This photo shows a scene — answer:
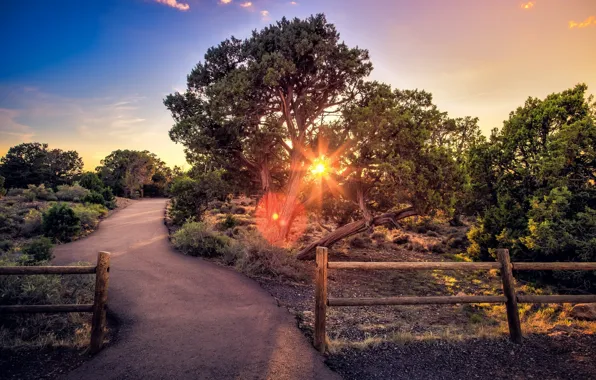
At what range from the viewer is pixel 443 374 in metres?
4.71

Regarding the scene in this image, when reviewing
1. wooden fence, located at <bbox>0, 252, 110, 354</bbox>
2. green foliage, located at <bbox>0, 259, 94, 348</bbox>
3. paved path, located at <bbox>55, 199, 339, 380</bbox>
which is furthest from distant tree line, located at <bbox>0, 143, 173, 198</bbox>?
wooden fence, located at <bbox>0, 252, 110, 354</bbox>

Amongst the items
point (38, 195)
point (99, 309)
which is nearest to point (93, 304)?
point (99, 309)

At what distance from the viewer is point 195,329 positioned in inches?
238

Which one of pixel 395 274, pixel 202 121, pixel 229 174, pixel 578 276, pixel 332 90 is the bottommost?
pixel 395 274

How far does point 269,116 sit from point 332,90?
4.29 meters

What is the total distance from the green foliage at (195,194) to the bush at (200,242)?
20.5 feet

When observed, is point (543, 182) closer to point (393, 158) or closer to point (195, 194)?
point (393, 158)

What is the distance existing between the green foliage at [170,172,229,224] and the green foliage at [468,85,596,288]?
15757 millimetres

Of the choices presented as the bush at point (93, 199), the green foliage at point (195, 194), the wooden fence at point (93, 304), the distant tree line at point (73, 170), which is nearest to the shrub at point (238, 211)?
the green foliage at point (195, 194)

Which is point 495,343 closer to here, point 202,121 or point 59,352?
point 59,352

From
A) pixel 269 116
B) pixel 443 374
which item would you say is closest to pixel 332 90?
pixel 269 116

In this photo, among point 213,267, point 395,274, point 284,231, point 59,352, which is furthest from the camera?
point 284,231

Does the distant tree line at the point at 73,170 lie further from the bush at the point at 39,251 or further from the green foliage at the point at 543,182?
the green foliage at the point at 543,182

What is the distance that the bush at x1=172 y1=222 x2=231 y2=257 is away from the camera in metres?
12.8
